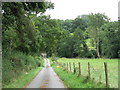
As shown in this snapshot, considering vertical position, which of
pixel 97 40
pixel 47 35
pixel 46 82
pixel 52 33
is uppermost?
pixel 97 40

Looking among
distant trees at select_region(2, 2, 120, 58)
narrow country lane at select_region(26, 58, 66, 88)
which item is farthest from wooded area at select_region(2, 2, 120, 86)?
narrow country lane at select_region(26, 58, 66, 88)

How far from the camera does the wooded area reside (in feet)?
38.3

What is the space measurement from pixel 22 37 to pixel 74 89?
6710 mm

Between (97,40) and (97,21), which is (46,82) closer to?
(97,21)

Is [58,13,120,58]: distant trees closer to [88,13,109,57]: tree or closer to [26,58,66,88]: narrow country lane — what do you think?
[88,13,109,57]: tree

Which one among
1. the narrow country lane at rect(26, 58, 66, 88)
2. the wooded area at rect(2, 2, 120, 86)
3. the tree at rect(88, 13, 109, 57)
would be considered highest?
the tree at rect(88, 13, 109, 57)

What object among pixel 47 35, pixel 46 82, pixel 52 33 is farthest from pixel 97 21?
pixel 46 82

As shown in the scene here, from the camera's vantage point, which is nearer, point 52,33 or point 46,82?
point 46,82

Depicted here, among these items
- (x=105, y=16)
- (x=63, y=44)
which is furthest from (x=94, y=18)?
(x=63, y=44)

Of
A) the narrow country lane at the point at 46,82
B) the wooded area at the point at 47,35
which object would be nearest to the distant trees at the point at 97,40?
the wooded area at the point at 47,35

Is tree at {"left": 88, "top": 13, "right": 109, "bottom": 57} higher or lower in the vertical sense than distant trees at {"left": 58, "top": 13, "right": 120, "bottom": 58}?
higher

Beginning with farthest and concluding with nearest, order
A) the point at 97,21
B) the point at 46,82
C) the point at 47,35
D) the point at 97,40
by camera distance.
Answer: the point at 97,40 → the point at 97,21 → the point at 47,35 → the point at 46,82

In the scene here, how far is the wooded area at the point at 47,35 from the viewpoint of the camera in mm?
11666

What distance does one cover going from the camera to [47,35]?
24.8 m
